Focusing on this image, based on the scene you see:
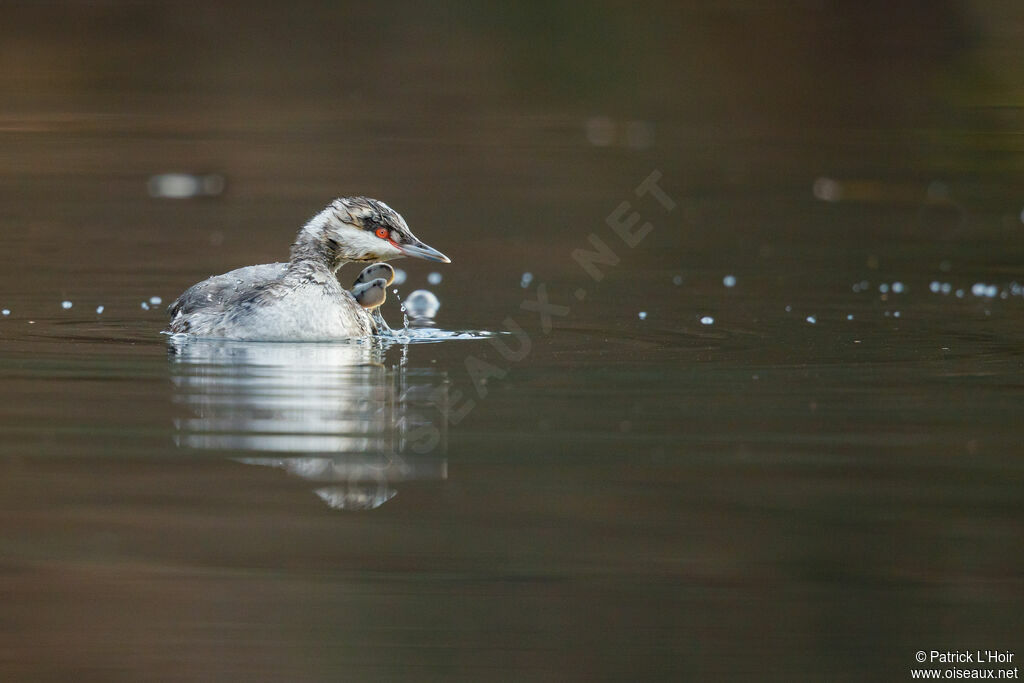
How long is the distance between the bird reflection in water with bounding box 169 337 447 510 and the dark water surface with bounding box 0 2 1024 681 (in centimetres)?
2

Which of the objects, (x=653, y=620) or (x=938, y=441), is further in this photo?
(x=938, y=441)

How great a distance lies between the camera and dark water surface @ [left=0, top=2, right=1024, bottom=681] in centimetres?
425

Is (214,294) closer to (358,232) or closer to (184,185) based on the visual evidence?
(358,232)

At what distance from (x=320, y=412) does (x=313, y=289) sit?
201cm

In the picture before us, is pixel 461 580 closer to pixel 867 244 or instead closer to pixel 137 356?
pixel 137 356

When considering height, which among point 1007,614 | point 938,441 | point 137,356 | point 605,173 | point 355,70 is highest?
point 355,70

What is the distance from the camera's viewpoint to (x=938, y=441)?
612cm

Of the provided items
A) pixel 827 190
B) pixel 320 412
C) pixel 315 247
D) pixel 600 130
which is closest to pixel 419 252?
pixel 315 247

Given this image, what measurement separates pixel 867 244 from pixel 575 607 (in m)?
8.43

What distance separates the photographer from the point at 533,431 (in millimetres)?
6199

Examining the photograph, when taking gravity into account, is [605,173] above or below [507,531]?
above

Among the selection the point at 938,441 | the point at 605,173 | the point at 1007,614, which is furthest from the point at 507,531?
the point at 605,173

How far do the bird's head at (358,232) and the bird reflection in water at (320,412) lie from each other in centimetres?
76

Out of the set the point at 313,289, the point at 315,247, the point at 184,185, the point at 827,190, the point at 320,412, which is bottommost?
the point at 320,412
